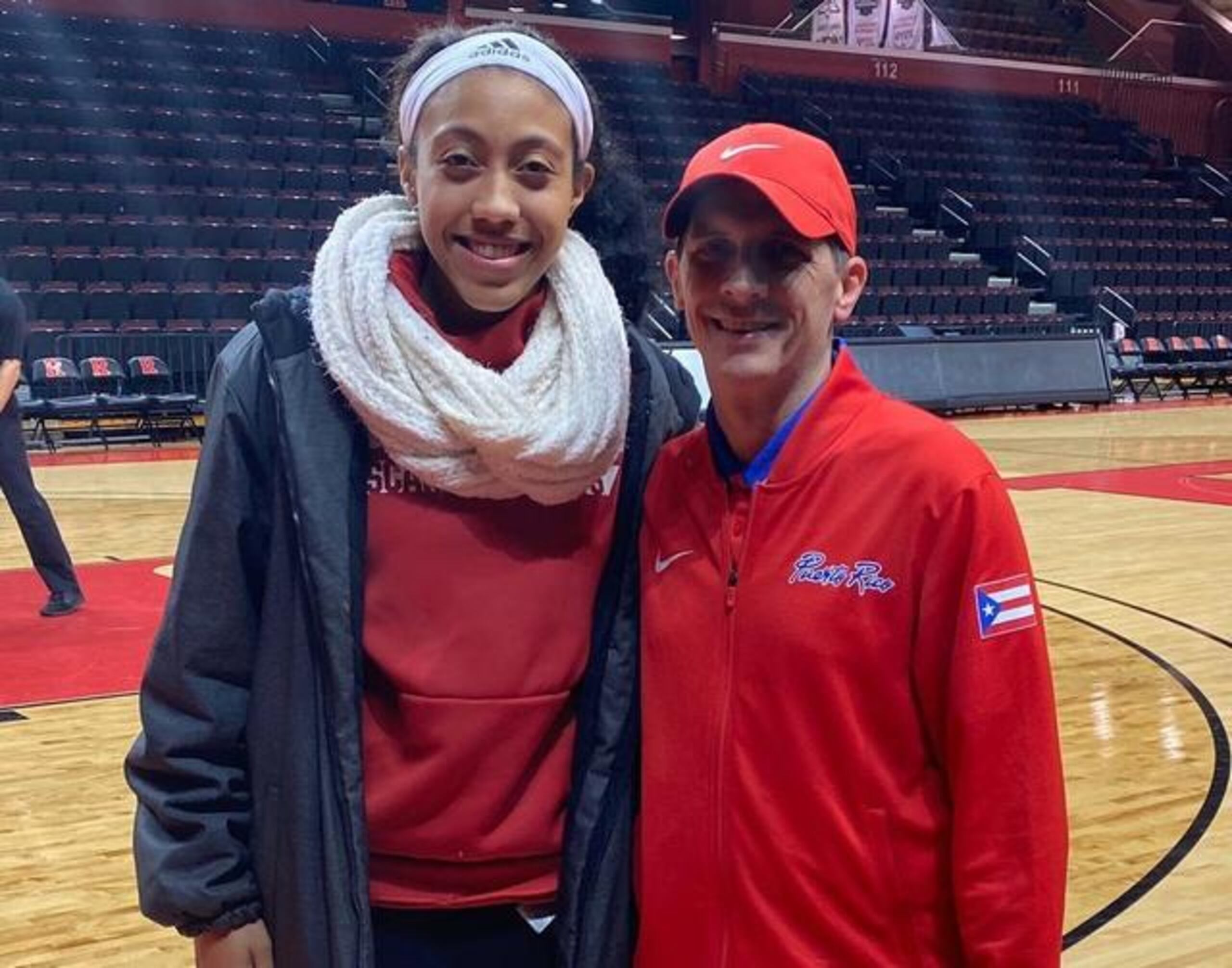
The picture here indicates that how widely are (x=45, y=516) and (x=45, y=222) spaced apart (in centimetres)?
754

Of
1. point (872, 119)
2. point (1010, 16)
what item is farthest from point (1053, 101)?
point (872, 119)

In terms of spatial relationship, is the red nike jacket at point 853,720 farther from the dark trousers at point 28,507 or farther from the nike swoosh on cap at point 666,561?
the dark trousers at point 28,507

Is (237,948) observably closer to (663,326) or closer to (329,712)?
(329,712)

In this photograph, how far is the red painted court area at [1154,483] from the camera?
9.19 meters

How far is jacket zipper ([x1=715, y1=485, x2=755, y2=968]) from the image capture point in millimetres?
1417

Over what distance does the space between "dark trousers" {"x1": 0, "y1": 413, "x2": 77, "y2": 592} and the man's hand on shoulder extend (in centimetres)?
415

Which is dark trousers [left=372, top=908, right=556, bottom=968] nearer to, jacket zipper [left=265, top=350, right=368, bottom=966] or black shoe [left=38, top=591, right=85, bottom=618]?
jacket zipper [left=265, top=350, right=368, bottom=966]

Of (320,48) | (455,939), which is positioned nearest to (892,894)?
(455,939)

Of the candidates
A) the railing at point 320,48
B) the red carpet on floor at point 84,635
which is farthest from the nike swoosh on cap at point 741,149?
the railing at point 320,48

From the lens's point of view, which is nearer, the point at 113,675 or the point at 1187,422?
A: the point at 113,675

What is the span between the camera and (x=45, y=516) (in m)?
5.37

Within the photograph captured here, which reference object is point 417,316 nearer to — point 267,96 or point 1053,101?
point 267,96

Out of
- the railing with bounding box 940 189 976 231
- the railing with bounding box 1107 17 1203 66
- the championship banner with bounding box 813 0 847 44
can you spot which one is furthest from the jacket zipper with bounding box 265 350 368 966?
the railing with bounding box 1107 17 1203 66

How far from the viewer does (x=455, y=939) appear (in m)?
1.48
